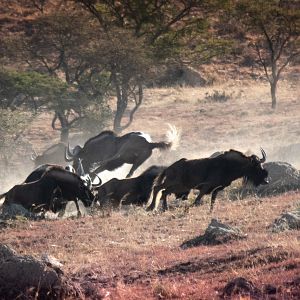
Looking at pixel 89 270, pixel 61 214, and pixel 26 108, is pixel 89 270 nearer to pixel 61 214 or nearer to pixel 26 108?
pixel 61 214

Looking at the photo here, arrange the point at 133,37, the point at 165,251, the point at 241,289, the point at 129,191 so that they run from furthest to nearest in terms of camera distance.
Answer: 1. the point at 133,37
2. the point at 129,191
3. the point at 165,251
4. the point at 241,289

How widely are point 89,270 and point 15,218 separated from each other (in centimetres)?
523

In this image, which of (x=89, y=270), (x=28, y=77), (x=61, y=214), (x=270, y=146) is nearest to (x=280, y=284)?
(x=89, y=270)

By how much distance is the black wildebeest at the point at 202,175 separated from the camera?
1451 cm

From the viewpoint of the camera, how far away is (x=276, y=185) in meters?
15.6

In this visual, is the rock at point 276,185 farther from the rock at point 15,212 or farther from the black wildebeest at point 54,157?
the black wildebeest at point 54,157

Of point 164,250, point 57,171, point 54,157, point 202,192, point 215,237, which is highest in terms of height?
point 215,237

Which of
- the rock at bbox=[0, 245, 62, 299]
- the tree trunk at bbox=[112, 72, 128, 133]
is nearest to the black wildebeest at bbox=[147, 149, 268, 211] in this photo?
the rock at bbox=[0, 245, 62, 299]

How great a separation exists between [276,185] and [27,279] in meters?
9.53

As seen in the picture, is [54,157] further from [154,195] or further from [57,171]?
[154,195]

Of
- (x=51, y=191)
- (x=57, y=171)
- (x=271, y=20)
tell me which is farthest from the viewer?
(x=271, y=20)

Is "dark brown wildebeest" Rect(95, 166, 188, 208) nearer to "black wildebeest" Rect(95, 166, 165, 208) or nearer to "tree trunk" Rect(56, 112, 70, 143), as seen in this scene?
"black wildebeest" Rect(95, 166, 165, 208)

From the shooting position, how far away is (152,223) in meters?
12.1

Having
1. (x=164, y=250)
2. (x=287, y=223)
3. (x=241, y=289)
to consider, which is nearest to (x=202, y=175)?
(x=287, y=223)
